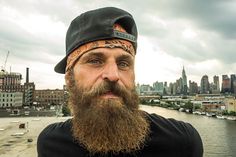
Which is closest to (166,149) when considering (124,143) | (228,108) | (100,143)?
(124,143)

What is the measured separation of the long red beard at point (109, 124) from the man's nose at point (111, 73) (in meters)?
0.03

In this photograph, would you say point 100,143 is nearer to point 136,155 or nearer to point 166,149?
point 136,155

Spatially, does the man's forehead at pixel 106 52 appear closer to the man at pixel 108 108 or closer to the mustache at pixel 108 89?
the man at pixel 108 108

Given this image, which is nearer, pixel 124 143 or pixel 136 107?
pixel 124 143

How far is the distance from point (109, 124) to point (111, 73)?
9.0 inches

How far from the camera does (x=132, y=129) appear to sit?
4.87 ft

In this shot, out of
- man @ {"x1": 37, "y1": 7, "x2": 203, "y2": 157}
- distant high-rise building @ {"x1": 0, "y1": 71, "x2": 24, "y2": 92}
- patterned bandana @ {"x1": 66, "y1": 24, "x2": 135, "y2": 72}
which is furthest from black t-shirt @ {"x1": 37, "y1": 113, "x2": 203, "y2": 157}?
distant high-rise building @ {"x1": 0, "y1": 71, "x2": 24, "y2": 92}

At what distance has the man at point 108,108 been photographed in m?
1.42

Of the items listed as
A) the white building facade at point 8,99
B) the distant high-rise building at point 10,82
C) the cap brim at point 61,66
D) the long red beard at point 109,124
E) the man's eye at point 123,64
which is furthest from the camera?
the distant high-rise building at point 10,82

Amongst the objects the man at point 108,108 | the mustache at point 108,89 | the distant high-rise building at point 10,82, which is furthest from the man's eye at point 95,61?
the distant high-rise building at point 10,82

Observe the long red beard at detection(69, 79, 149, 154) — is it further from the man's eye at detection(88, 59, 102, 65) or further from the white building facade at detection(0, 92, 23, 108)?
the white building facade at detection(0, 92, 23, 108)

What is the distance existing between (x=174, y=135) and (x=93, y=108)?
39cm

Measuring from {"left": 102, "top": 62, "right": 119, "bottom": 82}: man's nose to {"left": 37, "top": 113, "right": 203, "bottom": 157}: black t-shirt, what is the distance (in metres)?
0.31

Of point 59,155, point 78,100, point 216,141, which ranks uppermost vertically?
point 78,100
